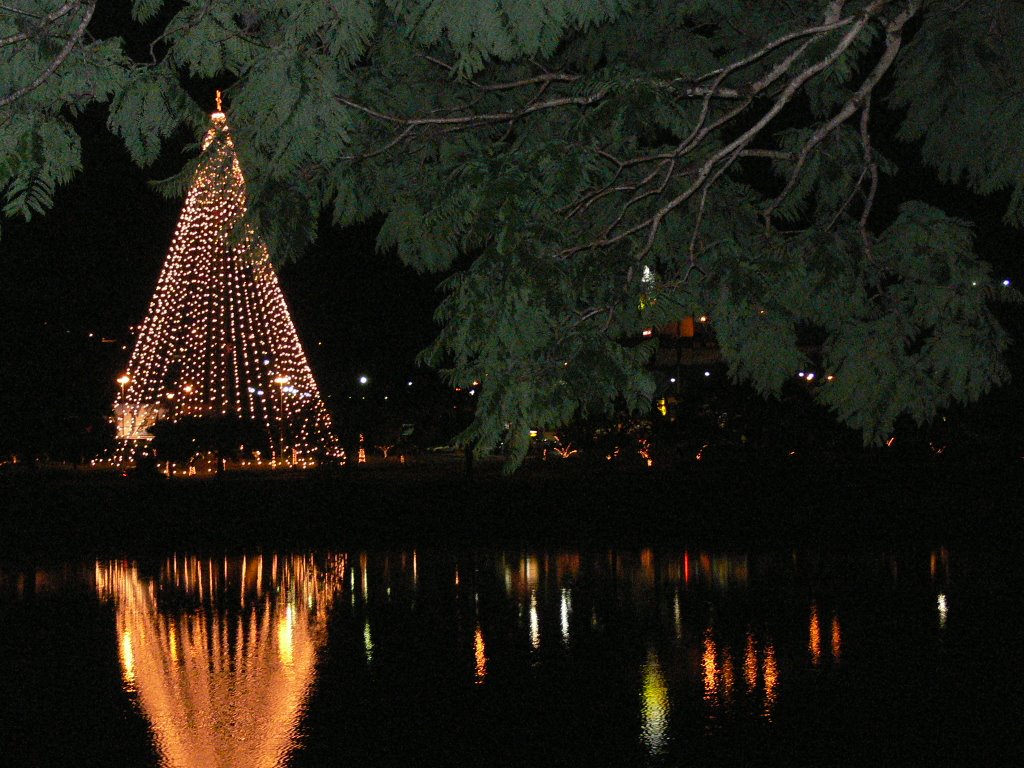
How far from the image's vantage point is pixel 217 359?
29.4 meters

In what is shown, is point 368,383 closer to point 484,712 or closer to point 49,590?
point 49,590

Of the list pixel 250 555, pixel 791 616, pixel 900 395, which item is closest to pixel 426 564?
pixel 250 555

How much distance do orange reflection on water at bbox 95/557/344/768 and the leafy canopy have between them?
10.3 ft

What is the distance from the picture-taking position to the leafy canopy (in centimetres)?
529

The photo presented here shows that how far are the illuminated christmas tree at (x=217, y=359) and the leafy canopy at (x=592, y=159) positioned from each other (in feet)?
66.5

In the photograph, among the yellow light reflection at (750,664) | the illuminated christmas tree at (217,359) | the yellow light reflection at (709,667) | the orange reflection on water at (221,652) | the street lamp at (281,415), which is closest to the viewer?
the orange reflection on water at (221,652)

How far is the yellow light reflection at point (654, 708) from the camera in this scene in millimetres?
7408

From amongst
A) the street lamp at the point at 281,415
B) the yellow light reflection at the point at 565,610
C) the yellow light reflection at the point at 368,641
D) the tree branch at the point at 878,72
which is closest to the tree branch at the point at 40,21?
the tree branch at the point at 878,72

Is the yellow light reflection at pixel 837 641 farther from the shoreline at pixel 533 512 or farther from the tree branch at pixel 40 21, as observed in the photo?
the tree branch at pixel 40 21

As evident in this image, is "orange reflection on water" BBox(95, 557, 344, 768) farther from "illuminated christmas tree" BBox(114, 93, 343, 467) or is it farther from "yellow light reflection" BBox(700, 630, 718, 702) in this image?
"illuminated christmas tree" BBox(114, 93, 343, 467)

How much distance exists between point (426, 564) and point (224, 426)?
14.0m

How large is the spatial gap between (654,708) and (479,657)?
2239 mm

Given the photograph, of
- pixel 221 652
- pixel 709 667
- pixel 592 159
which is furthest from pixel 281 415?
pixel 592 159

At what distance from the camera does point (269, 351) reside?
30.0 metres
